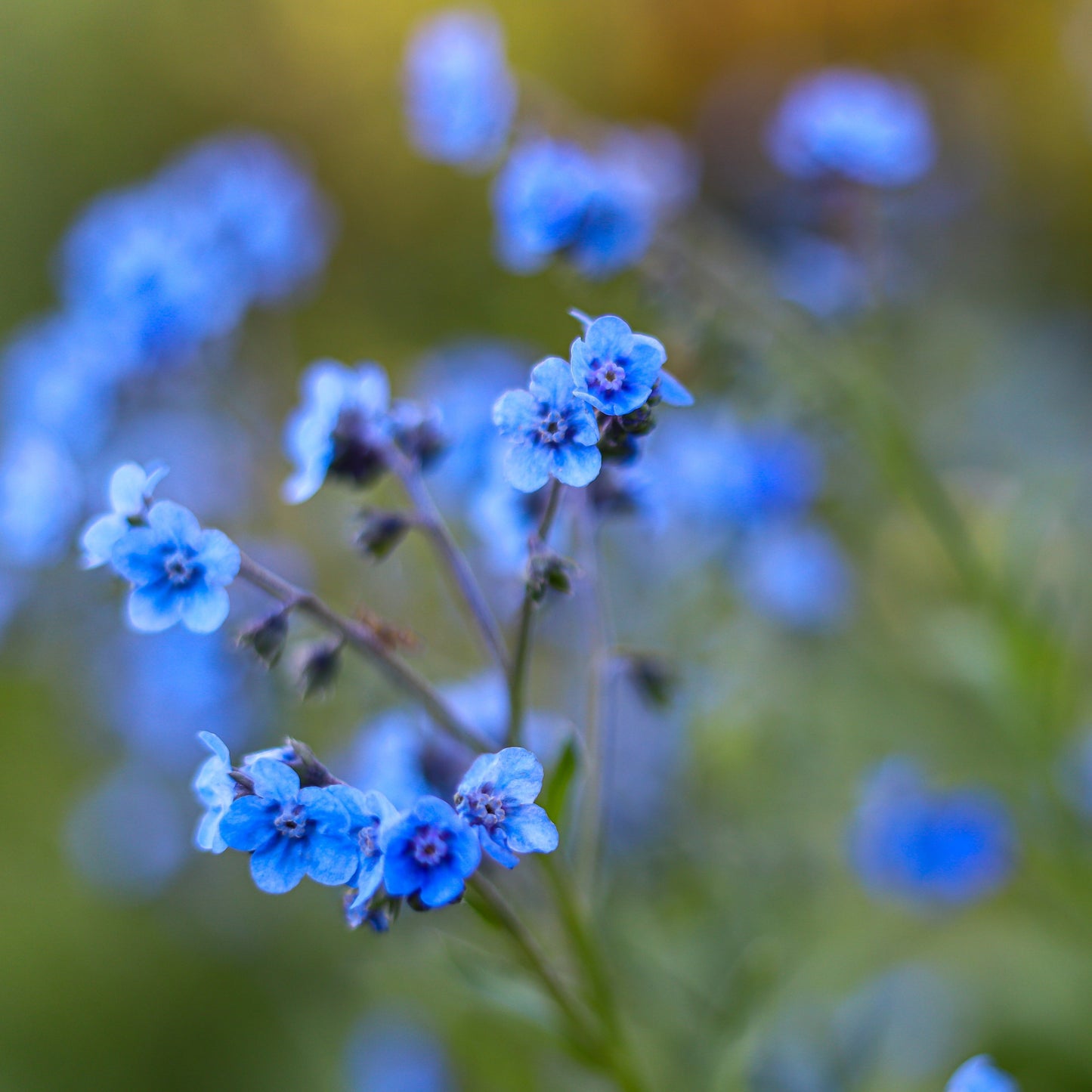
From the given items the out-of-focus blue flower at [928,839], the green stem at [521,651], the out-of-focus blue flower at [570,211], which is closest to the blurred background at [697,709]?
the out-of-focus blue flower at [928,839]

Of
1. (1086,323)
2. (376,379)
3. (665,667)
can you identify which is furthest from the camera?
(1086,323)

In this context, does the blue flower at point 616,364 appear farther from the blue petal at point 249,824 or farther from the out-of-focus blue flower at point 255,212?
the out-of-focus blue flower at point 255,212

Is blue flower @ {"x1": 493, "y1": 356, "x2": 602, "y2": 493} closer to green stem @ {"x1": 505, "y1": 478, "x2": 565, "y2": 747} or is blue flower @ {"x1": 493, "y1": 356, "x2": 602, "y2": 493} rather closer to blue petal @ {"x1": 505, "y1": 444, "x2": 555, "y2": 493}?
blue petal @ {"x1": 505, "y1": 444, "x2": 555, "y2": 493}

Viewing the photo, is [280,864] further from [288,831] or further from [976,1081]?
[976,1081]

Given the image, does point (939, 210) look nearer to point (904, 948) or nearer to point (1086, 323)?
point (1086, 323)

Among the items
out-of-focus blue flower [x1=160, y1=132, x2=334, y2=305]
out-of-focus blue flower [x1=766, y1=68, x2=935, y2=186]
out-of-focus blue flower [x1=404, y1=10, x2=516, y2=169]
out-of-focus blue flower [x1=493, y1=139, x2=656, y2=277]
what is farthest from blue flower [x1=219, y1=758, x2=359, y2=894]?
out-of-focus blue flower [x1=766, y1=68, x2=935, y2=186]

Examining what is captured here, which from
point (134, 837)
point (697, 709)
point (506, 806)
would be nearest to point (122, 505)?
point (506, 806)

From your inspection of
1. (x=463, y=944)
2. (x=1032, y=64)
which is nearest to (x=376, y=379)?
(x=463, y=944)
